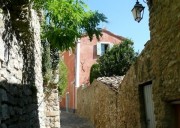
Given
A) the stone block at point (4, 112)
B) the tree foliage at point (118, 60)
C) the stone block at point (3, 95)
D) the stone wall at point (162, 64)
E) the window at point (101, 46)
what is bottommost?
the stone block at point (4, 112)

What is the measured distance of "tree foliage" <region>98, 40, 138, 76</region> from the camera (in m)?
23.5

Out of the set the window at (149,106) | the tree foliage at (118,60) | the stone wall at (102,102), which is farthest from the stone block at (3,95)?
the tree foliage at (118,60)

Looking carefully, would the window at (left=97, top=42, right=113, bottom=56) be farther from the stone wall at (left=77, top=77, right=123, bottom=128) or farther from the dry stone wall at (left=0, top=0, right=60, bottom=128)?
the dry stone wall at (left=0, top=0, right=60, bottom=128)

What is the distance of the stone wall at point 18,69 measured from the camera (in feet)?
16.0

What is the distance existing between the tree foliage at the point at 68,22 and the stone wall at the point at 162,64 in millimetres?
1592

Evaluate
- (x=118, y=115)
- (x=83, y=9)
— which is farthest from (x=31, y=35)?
(x=118, y=115)

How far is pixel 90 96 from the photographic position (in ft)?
71.0

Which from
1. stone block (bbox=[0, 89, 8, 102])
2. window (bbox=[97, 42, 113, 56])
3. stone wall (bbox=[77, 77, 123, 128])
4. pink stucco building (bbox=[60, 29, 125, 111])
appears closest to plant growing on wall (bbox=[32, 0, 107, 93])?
stone block (bbox=[0, 89, 8, 102])

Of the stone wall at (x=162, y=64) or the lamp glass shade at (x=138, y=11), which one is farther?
the lamp glass shade at (x=138, y=11)

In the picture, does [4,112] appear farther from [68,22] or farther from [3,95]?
[68,22]

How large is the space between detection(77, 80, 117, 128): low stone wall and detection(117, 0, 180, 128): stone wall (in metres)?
4.16

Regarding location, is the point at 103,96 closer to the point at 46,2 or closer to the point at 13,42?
the point at 46,2

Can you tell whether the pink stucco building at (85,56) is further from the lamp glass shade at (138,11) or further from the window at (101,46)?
the lamp glass shade at (138,11)

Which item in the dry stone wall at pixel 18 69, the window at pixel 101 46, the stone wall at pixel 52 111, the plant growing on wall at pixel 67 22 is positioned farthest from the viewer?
the window at pixel 101 46
